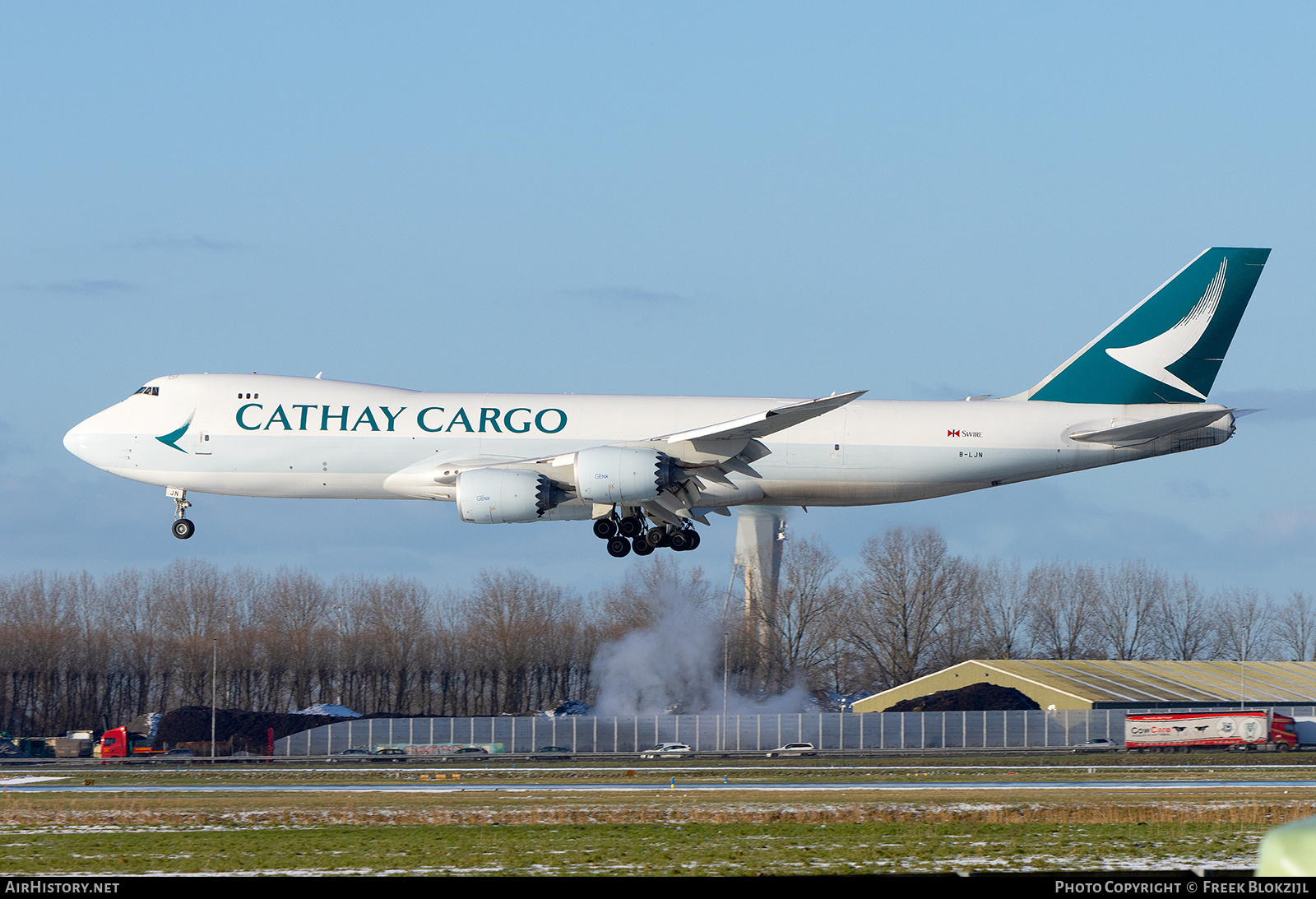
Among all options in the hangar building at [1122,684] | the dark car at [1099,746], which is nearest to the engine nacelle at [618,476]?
the dark car at [1099,746]

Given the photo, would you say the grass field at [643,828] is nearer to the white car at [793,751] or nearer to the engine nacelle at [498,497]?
the engine nacelle at [498,497]

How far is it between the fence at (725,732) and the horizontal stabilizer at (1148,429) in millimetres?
22790

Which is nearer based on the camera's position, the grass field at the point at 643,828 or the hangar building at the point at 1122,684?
the grass field at the point at 643,828

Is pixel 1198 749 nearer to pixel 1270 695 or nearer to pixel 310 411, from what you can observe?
pixel 1270 695

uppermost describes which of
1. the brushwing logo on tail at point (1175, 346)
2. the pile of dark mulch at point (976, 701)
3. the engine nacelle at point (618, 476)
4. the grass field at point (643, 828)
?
the brushwing logo on tail at point (1175, 346)

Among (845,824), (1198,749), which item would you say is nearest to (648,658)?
(1198,749)

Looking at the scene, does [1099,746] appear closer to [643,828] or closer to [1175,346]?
[1175,346]

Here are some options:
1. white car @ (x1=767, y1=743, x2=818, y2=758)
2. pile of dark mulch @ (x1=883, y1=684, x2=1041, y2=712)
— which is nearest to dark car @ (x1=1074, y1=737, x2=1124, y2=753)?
pile of dark mulch @ (x1=883, y1=684, x2=1041, y2=712)

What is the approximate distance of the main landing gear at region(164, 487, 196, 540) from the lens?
39500mm

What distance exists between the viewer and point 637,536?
39.8 metres

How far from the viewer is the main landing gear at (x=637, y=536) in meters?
39.6

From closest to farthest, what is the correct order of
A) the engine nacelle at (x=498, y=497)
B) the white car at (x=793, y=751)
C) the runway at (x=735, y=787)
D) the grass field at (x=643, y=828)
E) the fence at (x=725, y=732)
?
the grass field at (x=643, y=828), the runway at (x=735, y=787), the engine nacelle at (x=498, y=497), the white car at (x=793, y=751), the fence at (x=725, y=732)

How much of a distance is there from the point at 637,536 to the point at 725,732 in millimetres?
23402

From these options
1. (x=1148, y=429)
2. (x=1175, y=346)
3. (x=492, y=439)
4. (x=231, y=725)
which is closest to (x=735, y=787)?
(x=492, y=439)
